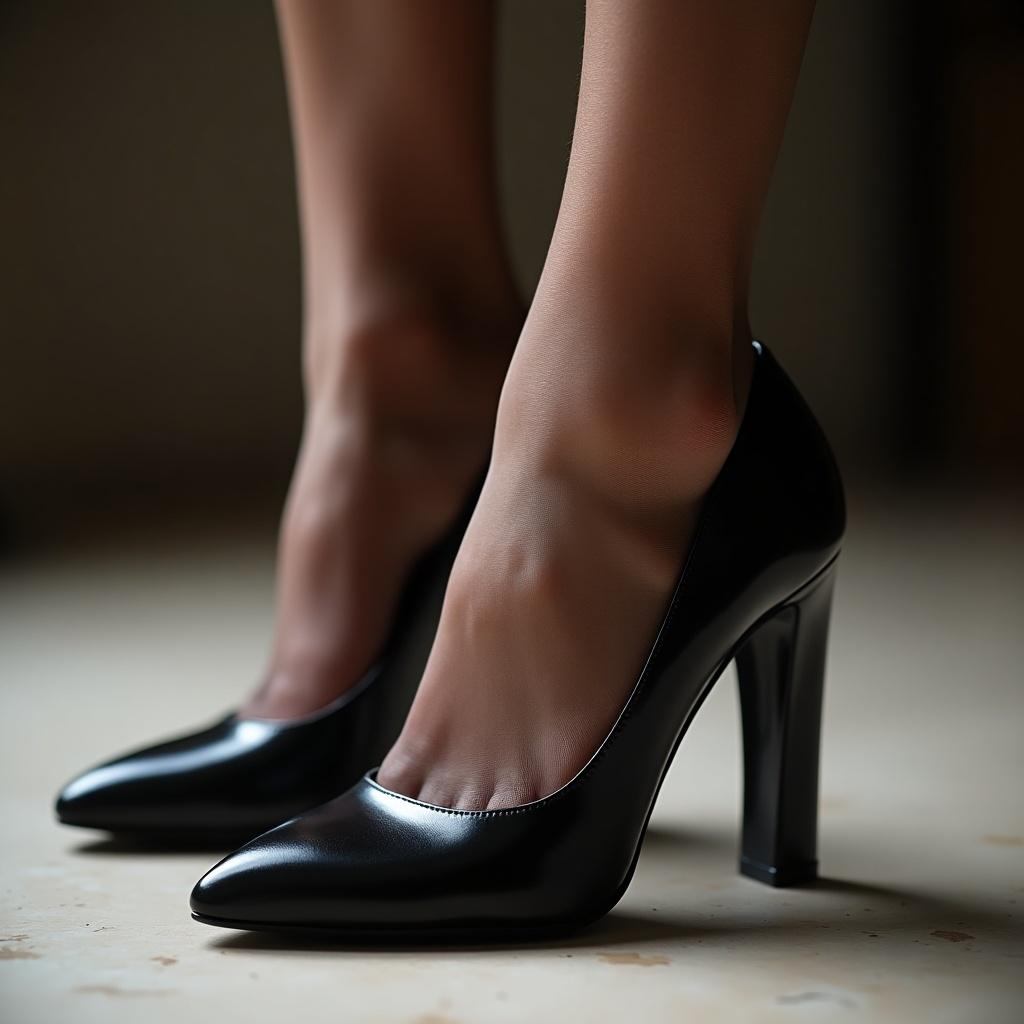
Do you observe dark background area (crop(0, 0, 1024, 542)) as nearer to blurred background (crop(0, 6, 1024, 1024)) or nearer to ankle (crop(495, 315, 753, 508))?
blurred background (crop(0, 6, 1024, 1024))

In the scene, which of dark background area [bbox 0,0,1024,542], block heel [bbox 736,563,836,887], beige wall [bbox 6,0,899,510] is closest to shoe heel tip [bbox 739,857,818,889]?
block heel [bbox 736,563,836,887]

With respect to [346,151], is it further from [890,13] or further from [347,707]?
[890,13]

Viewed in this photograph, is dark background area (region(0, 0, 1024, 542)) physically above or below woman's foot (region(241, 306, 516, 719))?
above

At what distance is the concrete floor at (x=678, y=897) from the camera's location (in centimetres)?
47

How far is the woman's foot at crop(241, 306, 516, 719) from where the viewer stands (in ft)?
2.27

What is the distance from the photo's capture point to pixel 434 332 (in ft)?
2.37

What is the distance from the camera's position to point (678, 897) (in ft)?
1.91

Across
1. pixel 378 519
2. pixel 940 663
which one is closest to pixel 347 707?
pixel 378 519

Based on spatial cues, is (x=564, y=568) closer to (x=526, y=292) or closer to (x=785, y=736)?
(x=785, y=736)

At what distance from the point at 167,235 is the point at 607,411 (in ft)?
7.10

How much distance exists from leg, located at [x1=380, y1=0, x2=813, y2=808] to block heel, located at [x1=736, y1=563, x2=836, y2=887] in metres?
0.08

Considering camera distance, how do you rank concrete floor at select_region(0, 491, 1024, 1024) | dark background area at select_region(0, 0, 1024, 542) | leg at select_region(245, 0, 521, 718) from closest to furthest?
concrete floor at select_region(0, 491, 1024, 1024)
leg at select_region(245, 0, 521, 718)
dark background area at select_region(0, 0, 1024, 542)

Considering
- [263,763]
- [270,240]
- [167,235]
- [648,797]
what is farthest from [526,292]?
[648,797]

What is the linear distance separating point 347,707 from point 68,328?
6.24 feet
